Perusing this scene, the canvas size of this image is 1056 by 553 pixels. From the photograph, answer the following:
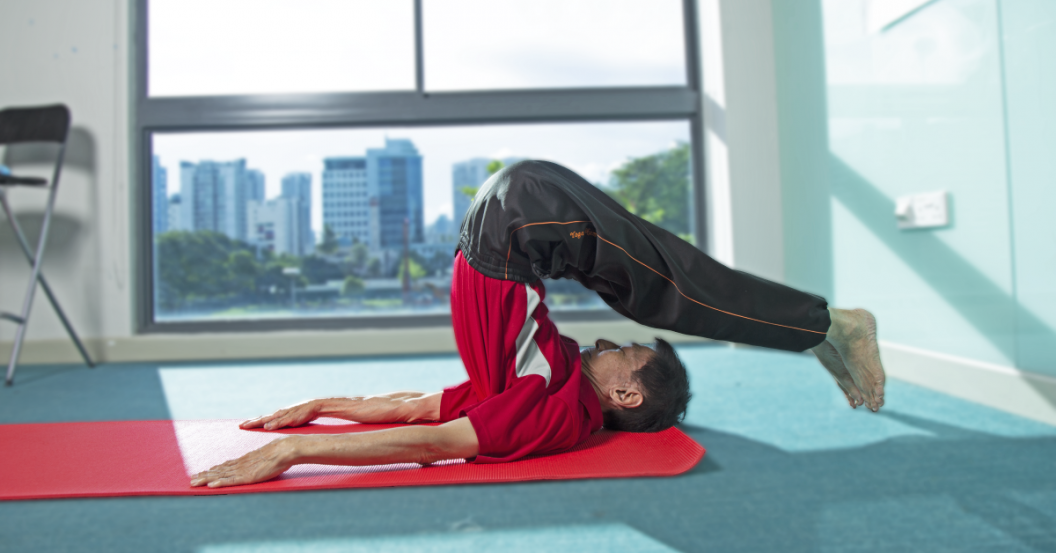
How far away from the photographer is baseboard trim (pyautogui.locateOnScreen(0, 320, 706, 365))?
12.3 ft

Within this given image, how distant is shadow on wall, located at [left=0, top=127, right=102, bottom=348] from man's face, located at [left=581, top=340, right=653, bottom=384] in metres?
3.70

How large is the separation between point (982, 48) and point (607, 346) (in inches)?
81.5

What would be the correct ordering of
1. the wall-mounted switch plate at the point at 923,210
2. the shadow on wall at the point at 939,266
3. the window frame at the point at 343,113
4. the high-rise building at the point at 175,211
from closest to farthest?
the shadow on wall at the point at 939,266
the wall-mounted switch plate at the point at 923,210
the window frame at the point at 343,113
the high-rise building at the point at 175,211

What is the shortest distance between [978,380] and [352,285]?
342 cm

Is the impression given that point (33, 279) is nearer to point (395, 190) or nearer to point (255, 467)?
point (395, 190)

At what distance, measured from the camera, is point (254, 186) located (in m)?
4.00

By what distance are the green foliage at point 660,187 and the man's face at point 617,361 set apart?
2.77 meters

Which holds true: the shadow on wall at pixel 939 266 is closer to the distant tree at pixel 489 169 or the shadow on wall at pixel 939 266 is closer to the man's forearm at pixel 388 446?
the distant tree at pixel 489 169

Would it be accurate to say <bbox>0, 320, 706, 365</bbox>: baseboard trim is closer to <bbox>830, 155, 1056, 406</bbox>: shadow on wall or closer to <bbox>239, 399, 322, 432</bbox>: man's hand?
<bbox>830, 155, 1056, 406</bbox>: shadow on wall

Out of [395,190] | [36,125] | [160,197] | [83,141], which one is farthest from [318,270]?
[36,125]

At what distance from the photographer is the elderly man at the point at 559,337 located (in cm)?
110

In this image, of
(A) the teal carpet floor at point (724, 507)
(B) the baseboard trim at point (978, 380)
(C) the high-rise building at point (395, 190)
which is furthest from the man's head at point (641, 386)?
(C) the high-rise building at point (395, 190)

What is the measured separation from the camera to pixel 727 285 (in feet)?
3.87

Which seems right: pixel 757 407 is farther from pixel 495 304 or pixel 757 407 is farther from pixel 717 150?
pixel 717 150
